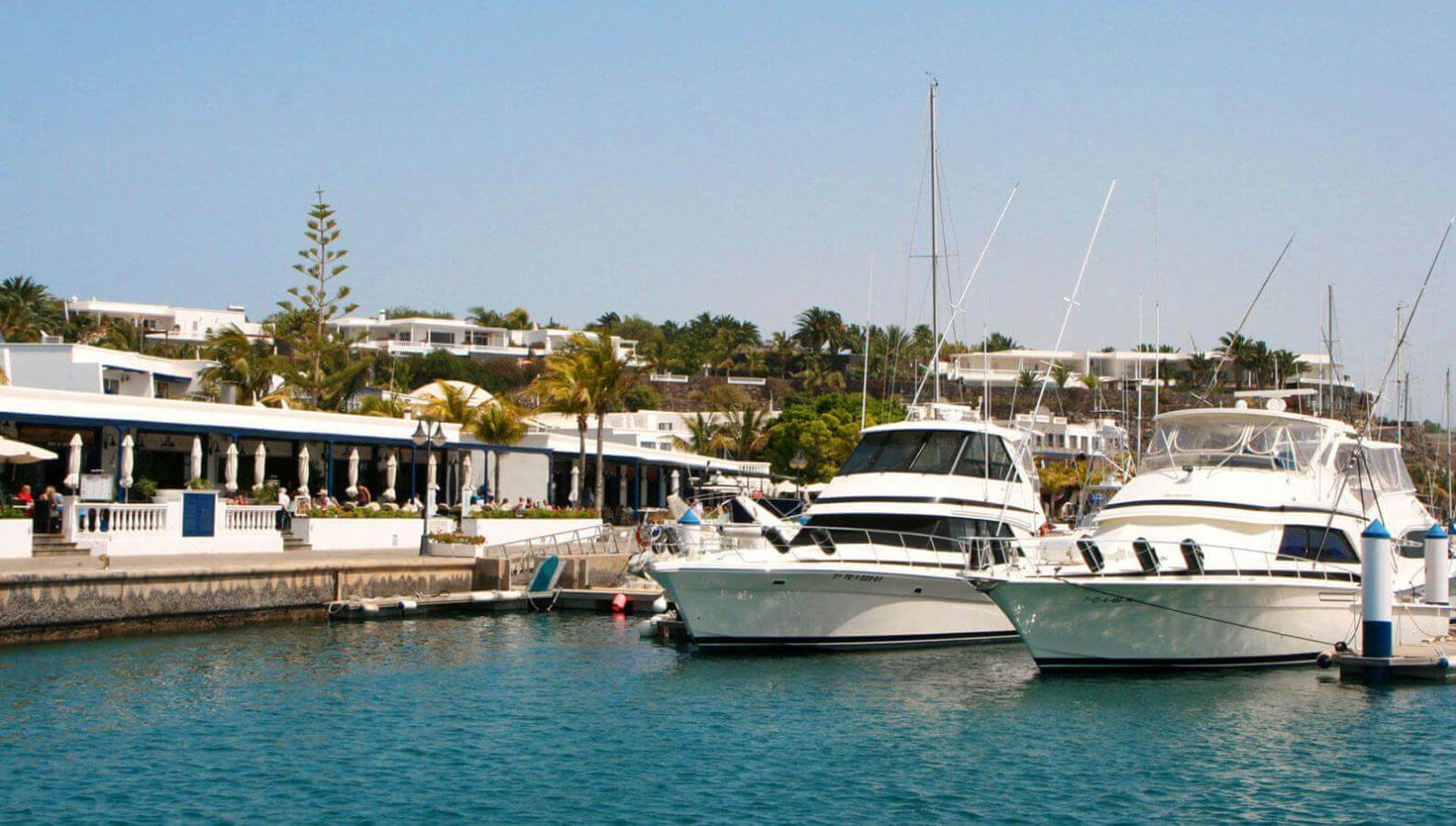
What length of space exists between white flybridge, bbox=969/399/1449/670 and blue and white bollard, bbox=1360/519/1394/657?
1432mm

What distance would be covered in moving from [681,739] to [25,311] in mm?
67442

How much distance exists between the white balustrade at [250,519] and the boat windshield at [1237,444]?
2180cm

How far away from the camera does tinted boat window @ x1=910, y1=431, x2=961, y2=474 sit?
30.7m

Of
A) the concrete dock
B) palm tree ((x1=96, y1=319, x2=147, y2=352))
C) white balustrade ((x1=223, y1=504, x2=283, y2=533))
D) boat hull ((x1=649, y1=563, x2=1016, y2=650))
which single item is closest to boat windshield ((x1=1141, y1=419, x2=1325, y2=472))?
boat hull ((x1=649, y1=563, x2=1016, y2=650))

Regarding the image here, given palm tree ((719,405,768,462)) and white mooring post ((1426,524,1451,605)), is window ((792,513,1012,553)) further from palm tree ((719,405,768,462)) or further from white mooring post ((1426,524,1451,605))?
palm tree ((719,405,768,462))

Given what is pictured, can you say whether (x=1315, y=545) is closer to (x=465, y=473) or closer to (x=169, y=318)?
(x=465, y=473)

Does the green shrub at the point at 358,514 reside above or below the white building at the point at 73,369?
below

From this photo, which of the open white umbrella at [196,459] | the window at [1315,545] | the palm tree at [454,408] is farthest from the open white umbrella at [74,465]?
the window at [1315,545]

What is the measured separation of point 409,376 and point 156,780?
10310cm

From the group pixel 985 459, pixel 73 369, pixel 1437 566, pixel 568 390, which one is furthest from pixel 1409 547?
pixel 73 369

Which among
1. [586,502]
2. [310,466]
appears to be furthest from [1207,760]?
[586,502]

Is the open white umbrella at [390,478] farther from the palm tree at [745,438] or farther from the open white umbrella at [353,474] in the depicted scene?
the palm tree at [745,438]

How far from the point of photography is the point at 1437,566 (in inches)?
1054

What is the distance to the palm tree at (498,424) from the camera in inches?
1843
